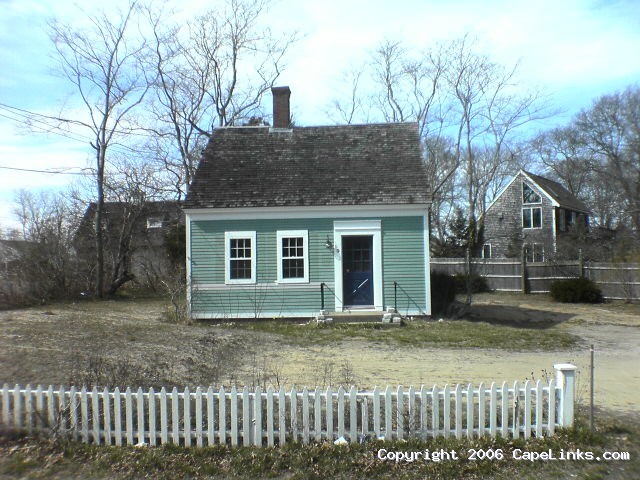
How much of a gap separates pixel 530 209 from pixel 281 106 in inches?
1021

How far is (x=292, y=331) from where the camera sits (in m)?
14.2

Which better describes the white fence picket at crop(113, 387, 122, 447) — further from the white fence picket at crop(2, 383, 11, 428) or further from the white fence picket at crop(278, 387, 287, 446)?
the white fence picket at crop(278, 387, 287, 446)

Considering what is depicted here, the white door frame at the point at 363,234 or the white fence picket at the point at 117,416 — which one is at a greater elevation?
the white door frame at the point at 363,234

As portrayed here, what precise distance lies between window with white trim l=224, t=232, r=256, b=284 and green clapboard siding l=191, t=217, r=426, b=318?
0.15 m

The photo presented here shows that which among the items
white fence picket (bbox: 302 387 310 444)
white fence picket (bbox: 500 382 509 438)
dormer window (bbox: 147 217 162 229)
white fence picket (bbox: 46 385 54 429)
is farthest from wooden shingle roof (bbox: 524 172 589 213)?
white fence picket (bbox: 46 385 54 429)

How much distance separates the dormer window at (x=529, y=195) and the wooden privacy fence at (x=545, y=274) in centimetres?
1223

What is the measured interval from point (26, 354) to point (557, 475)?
766 cm

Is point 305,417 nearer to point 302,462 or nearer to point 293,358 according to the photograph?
point 302,462

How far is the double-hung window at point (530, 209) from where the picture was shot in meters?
39.0

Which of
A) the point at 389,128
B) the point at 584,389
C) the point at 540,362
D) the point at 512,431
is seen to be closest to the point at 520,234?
the point at 389,128

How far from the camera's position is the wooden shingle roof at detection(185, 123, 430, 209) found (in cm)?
1658

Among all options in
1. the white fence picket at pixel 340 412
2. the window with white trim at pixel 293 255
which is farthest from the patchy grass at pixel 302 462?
the window with white trim at pixel 293 255

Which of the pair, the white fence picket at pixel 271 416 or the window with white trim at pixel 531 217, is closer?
the white fence picket at pixel 271 416

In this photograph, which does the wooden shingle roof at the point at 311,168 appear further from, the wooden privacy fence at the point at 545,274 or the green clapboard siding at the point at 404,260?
the wooden privacy fence at the point at 545,274
